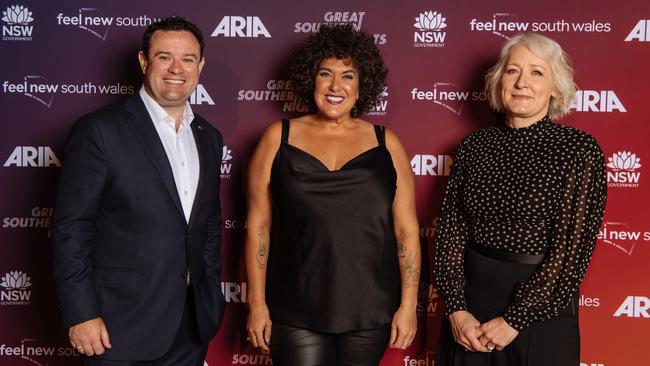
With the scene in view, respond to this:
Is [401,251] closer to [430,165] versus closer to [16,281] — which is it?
[430,165]

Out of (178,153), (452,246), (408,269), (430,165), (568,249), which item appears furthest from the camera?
(430,165)

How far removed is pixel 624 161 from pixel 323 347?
163cm

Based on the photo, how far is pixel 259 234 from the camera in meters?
2.20

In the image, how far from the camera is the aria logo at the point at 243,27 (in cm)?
280

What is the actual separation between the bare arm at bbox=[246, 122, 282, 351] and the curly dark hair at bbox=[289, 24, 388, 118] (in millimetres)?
264

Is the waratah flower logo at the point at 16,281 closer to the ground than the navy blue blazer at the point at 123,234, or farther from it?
closer to the ground

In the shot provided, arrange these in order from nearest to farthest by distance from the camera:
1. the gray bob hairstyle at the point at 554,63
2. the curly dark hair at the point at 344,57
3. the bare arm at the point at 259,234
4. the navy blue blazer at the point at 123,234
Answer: the navy blue blazer at the point at 123,234 < the gray bob hairstyle at the point at 554,63 < the bare arm at the point at 259,234 < the curly dark hair at the point at 344,57

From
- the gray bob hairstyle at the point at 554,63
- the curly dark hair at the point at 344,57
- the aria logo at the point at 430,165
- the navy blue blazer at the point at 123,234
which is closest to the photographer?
the navy blue blazer at the point at 123,234

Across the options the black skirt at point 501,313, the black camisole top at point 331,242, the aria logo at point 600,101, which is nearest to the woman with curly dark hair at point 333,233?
the black camisole top at point 331,242

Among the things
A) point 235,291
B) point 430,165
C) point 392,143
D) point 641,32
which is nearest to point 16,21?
point 235,291

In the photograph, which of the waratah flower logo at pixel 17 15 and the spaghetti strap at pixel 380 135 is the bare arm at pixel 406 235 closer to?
the spaghetti strap at pixel 380 135

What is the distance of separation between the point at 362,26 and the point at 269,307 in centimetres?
137

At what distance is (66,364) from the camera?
9.53ft

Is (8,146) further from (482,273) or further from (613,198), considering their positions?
(613,198)
